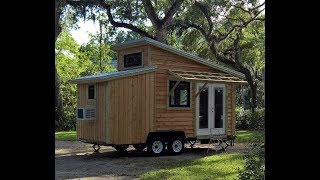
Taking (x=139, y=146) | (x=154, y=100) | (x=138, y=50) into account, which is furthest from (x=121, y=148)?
(x=138, y=50)

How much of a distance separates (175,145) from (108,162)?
2.57m

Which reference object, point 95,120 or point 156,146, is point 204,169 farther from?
point 95,120

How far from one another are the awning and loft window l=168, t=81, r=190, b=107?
0.36m

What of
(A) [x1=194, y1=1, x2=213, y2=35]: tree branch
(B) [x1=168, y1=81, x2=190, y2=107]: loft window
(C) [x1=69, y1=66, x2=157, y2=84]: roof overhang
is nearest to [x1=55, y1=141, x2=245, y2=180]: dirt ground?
(B) [x1=168, y1=81, x2=190, y2=107]: loft window

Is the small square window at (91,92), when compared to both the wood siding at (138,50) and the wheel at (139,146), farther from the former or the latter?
the wheel at (139,146)

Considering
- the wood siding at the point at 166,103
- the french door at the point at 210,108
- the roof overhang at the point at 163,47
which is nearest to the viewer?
the wood siding at the point at 166,103

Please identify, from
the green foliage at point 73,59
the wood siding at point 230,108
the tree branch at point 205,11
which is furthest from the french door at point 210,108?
the green foliage at point 73,59

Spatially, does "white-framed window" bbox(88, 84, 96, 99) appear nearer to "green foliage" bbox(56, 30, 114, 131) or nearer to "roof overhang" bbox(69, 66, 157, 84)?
"roof overhang" bbox(69, 66, 157, 84)

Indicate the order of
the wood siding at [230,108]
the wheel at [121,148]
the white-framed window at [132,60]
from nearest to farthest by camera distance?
the wheel at [121,148], the white-framed window at [132,60], the wood siding at [230,108]

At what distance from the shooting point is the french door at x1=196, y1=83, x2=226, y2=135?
1365cm

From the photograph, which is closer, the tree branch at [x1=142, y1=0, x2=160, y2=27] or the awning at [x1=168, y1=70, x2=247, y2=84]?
the awning at [x1=168, y1=70, x2=247, y2=84]

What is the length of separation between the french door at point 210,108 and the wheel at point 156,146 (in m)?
1.51

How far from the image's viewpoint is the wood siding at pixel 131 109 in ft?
39.2
